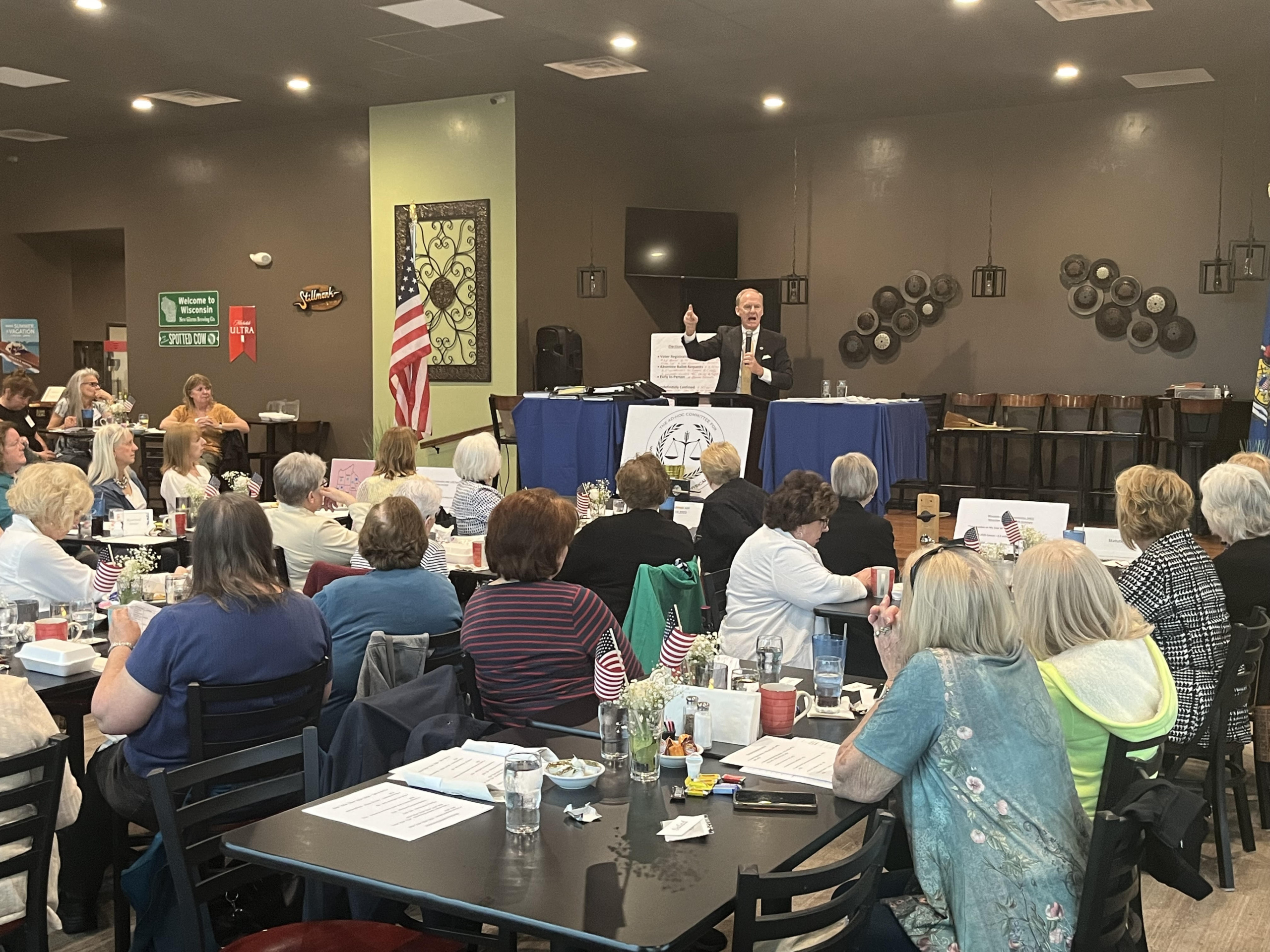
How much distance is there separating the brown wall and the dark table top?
11.1m

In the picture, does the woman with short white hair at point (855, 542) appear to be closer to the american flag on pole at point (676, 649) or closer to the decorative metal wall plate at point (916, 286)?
the american flag on pole at point (676, 649)

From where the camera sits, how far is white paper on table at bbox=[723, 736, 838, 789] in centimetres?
263

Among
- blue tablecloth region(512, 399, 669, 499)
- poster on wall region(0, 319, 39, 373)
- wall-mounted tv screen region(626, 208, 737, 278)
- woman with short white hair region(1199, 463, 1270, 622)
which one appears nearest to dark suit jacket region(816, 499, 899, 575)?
woman with short white hair region(1199, 463, 1270, 622)

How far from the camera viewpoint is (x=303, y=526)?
5.54 meters

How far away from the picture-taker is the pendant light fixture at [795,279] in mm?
13078

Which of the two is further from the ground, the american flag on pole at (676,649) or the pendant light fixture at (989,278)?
the pendant light fixture at (989,278)

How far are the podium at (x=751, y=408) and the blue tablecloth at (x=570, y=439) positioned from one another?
42cm

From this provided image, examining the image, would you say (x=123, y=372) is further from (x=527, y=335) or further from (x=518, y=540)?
(x=518, y=540)

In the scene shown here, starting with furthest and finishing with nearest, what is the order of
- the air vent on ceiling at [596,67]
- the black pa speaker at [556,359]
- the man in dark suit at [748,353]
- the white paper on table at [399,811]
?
the black pa speaker at [556,359], the air vent on ceiling at [596,67], the man in dark suit at [748,353], the white paper on table at [399,811]

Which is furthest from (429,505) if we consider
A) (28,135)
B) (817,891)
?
(28,135)


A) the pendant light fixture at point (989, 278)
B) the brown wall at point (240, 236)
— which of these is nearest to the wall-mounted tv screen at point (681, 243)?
the pendant light fixture at point (989, 278)

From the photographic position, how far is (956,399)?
12141mm

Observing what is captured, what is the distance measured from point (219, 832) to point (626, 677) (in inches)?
42.3

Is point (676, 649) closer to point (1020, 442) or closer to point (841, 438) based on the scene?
point (841, 438)
